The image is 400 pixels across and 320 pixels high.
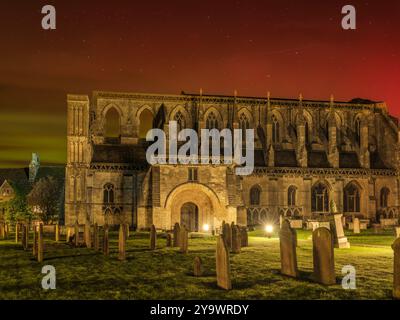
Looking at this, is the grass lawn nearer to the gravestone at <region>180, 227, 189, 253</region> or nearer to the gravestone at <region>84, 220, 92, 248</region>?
the gravestone at <region>180, 227, 189, 253</region>

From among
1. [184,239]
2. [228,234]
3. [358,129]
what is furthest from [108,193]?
[358,129]

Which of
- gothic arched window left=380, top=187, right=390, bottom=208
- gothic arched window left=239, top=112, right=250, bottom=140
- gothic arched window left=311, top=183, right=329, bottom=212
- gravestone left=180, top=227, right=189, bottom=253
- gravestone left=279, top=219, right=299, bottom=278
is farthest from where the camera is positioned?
gothic arched window left=239, top=112, right=250, bottom=140

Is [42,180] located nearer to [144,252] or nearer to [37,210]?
[37,210]

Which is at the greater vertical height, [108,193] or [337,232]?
[108,193]

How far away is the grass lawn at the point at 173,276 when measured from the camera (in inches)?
469

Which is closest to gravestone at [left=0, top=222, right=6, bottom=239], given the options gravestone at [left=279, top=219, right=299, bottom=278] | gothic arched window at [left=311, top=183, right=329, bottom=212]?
gravestone at [left=279, top=219, right=299, bottom=278]

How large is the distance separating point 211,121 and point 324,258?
36.8 metres

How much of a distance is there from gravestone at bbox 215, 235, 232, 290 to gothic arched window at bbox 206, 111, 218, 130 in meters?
36.3

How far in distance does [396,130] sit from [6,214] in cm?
3761

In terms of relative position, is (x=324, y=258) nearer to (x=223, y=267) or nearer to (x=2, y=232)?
(x=223, y=267)

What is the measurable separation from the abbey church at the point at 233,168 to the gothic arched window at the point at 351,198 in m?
0.09

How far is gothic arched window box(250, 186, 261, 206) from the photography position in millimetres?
46688

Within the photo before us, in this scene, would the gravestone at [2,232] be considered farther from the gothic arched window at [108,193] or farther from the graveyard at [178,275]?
the gothic arched window at [108,193]

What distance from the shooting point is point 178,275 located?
1493cm
